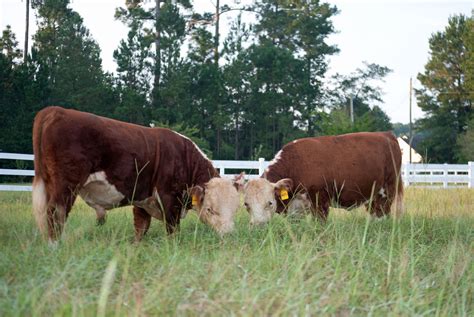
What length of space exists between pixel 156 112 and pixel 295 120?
411 inches

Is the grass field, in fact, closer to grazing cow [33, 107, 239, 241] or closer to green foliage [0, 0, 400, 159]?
grazing cow [33, 107, 239, 241]

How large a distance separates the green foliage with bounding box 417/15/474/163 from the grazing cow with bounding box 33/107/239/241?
39.4 m

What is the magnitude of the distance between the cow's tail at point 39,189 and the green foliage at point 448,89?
134ft

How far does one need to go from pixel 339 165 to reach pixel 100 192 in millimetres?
3430

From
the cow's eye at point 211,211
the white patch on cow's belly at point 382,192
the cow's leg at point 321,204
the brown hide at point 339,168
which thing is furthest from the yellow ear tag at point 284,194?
the white patch on cow's belly at point 382,192

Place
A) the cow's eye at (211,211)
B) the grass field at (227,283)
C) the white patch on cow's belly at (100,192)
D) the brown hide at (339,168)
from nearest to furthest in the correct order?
the grass field at (227,283)
the white patch on cow's belly at (100,192)
the cow's eye at (211,211)
the brown hide at (339,168)

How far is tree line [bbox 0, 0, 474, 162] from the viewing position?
2611cm

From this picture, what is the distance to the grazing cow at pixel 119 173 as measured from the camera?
5129mm

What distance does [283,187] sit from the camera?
685cm

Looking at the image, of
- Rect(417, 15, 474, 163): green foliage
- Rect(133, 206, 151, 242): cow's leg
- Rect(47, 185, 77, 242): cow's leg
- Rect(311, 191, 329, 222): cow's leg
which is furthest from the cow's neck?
Rect(417, 15, 474, 163): green foliage

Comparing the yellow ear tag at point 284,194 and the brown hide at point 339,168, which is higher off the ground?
the brown hide at point 339,168

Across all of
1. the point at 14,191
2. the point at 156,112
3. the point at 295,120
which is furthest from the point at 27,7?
the point at 14,191

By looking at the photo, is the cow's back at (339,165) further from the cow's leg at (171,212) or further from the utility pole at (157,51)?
the utility pole at (157,51)

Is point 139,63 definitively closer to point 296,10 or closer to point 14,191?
point 296,10
